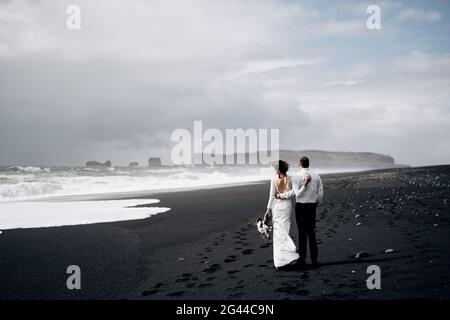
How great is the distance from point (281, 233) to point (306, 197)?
0.85m

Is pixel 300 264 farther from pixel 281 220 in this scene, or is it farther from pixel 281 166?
pixel 281 166

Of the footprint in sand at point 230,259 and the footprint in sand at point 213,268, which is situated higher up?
the footprint in sand at point 213,268

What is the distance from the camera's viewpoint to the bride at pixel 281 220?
7102mm

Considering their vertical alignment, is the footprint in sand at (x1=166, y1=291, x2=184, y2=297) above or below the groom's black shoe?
below

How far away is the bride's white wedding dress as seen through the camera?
23.3 ft

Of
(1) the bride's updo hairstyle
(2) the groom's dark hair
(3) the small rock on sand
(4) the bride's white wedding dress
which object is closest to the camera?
(4) the bride's white wedding dress

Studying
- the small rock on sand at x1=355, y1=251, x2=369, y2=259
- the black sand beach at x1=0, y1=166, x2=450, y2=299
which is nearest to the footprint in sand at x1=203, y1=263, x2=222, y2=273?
the black sand beach at x1=0, y1=166, x2=450, y2=299

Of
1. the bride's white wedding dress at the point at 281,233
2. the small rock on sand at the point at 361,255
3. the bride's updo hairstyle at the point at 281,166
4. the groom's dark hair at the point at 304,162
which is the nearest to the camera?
→ the bride's white wedding dress at the point at 281,233

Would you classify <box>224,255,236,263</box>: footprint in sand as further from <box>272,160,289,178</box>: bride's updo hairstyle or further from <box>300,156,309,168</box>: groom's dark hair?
<box>300,156,309,168</box>: groom's dark hair

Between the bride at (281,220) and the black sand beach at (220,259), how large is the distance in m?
0.26

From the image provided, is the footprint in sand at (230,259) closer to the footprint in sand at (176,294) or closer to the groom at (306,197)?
the groom at (306,197)

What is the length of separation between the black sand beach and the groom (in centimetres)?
55

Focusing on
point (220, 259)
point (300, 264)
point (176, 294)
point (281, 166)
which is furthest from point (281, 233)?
point (176, 294)

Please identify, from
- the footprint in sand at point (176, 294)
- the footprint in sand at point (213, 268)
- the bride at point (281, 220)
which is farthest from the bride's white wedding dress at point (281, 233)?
the footprint in sand at point (176, 294)
